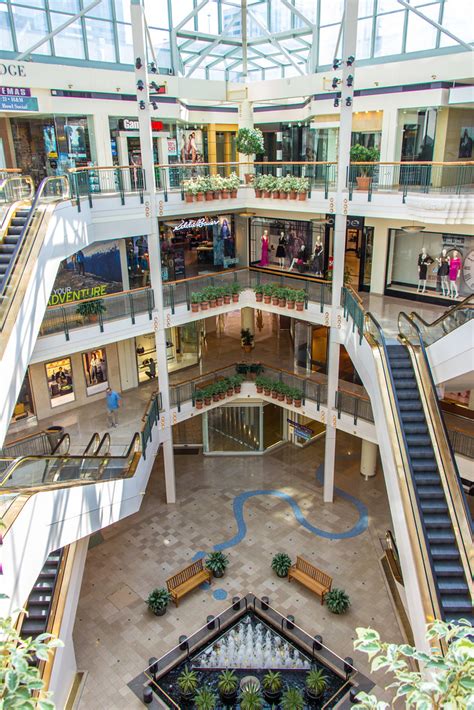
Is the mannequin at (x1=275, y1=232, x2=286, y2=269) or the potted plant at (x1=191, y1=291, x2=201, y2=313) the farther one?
the mannequin at (x1=275, y1=232, x2=286, y2=269)

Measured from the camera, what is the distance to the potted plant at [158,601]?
15.0 meters

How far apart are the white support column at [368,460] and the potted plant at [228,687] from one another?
999 cm

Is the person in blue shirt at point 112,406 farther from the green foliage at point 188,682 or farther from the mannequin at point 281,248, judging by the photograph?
the mannequin at point 281,248

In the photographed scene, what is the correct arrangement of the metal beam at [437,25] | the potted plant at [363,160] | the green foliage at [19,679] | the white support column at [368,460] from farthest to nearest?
the white support column at [368,460] < the metal beam at [437,25] < the potted plant at [363,160] < the green foliage at [19,679]

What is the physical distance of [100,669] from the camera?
13.5 m

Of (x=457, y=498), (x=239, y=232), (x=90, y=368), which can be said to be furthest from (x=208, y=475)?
(x=457, y=498)

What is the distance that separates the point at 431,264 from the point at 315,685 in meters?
13.6

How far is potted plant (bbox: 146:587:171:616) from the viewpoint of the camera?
15.0 meters

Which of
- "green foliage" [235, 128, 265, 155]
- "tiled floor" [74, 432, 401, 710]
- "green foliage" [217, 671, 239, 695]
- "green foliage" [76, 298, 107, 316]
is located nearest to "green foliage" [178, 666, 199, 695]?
"green foliage" [217, 671, 239, 695]

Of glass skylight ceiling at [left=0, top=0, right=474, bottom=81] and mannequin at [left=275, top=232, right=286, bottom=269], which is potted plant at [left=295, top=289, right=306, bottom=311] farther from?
glass skylight ceiling at [left=0, top=0, right=474, bottom=81]

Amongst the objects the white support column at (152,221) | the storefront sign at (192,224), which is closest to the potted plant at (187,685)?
the white support column at (152,221)

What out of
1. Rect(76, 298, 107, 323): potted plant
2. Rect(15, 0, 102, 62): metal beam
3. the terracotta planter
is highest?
Rect(15, 0, 102, 62): metal beam

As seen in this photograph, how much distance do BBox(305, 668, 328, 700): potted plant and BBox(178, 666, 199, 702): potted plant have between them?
2.66 metres

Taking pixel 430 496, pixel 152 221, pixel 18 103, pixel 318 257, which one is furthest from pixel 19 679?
pixel 318 257
